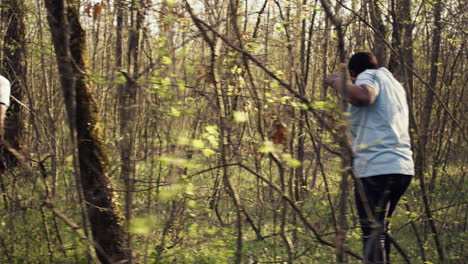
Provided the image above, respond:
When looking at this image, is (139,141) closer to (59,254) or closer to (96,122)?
(96,122)

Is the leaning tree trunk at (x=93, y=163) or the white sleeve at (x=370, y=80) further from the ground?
the white sleeve at (x=370, y=80)

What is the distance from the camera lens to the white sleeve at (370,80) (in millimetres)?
3283

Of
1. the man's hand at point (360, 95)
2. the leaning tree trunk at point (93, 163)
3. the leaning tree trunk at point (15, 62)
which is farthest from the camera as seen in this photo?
the leaning tree trunk at point (15, 62)

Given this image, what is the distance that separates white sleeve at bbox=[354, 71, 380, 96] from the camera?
328cm

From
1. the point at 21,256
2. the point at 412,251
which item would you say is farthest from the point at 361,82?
the point at 21,256

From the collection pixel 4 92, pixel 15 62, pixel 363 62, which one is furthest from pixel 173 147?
pixel 15 62

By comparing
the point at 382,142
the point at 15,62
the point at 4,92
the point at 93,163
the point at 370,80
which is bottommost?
the point at 93,163

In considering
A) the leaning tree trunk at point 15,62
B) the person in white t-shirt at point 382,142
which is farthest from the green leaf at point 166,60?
the leaning tree trunk at point 15,62

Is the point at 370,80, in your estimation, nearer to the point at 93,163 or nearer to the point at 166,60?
the point at 166,60

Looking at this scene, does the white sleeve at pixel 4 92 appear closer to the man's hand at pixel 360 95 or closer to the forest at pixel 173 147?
the forest at pixel 173 147

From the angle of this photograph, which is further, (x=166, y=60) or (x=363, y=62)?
(x=363, y=62)

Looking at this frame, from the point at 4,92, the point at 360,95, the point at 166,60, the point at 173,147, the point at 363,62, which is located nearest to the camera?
the point at 173,147

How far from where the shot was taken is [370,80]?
3301 mm

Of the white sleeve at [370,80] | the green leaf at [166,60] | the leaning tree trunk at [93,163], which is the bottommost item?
the leaning tree trunk at [93,163]
